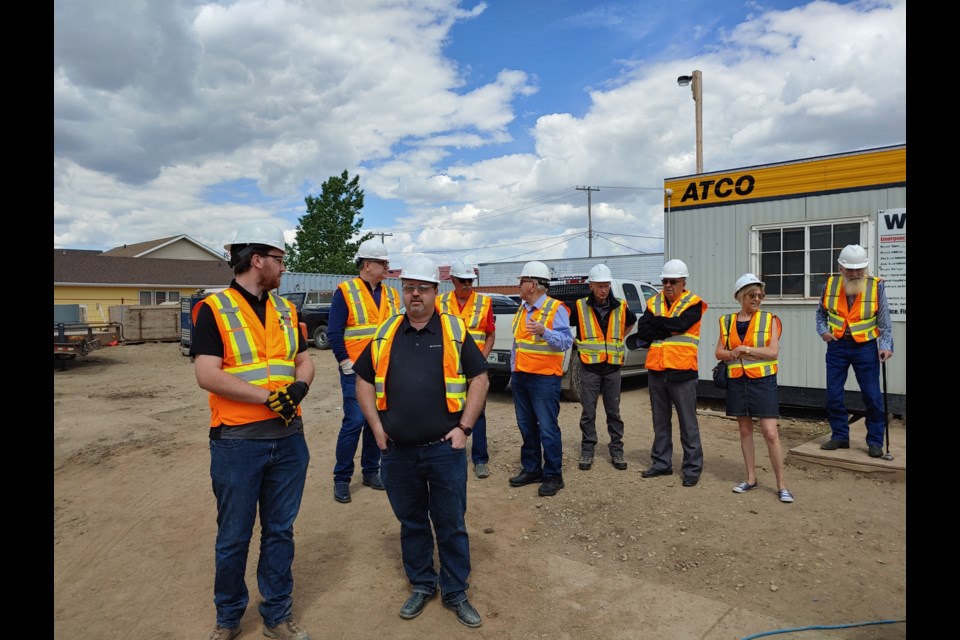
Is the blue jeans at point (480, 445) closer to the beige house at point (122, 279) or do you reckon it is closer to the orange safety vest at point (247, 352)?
the orange safety vest at point (247, 352)

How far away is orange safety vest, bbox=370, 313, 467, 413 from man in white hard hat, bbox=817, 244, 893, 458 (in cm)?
438

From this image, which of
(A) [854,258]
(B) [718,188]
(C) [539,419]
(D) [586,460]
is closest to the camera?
(C) [539,419]

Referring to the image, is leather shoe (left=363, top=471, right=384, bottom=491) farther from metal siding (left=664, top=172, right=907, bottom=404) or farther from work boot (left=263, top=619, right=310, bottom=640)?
metal siding (left=664, top=172, right=907, bottom=404)

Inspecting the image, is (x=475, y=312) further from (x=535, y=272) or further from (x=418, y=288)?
(x=418, y=288)

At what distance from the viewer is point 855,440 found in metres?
6.36

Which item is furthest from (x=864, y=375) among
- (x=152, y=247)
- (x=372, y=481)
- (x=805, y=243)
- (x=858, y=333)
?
(x=152, y=247)

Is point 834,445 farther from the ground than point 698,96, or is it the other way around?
point 698,96

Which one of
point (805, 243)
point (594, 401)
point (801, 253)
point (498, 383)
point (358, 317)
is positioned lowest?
point (498, 383)

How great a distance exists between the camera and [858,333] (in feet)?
19.0

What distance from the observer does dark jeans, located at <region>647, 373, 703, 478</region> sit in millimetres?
5406

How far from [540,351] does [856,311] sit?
3171 mm

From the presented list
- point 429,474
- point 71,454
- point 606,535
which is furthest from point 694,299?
point 71,454

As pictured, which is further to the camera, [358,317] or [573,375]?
[573,375]

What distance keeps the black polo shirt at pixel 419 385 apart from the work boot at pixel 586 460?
2.94m
